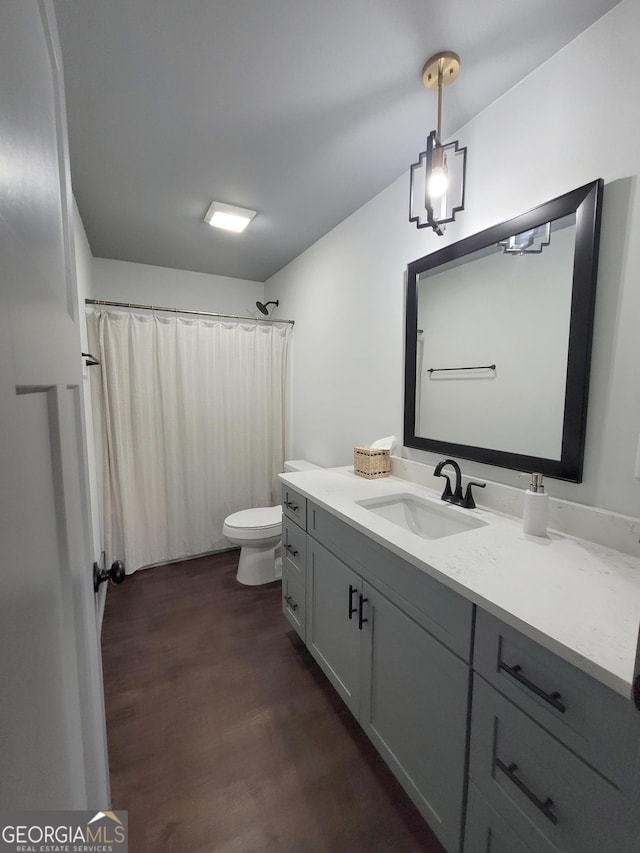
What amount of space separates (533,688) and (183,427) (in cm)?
255

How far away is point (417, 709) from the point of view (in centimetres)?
100

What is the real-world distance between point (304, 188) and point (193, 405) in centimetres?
168

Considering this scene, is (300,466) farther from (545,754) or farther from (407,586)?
(545,754)

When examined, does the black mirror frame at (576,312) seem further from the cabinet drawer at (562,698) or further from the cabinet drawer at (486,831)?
the cabinet drawer at (486,831)

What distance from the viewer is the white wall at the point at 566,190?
98 cm

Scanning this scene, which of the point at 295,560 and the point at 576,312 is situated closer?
the point at 576,312

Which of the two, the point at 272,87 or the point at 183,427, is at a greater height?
the point at 272,87

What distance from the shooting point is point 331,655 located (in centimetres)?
145

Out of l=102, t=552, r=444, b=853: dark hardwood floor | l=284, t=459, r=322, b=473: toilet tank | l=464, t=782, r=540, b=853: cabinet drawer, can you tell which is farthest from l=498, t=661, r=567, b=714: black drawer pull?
l=284, t=459, r=322, b=473: toilet tank

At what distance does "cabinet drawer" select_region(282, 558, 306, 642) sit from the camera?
5.53ft

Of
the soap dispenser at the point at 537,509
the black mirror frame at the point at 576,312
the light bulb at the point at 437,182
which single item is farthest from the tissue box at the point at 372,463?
the light bulb at the point at 437,182

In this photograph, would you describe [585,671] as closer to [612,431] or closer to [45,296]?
[612,431]

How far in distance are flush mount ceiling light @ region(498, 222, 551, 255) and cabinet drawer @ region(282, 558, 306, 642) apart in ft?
5.45

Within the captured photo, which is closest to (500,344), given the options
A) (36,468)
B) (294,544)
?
(294,544)
